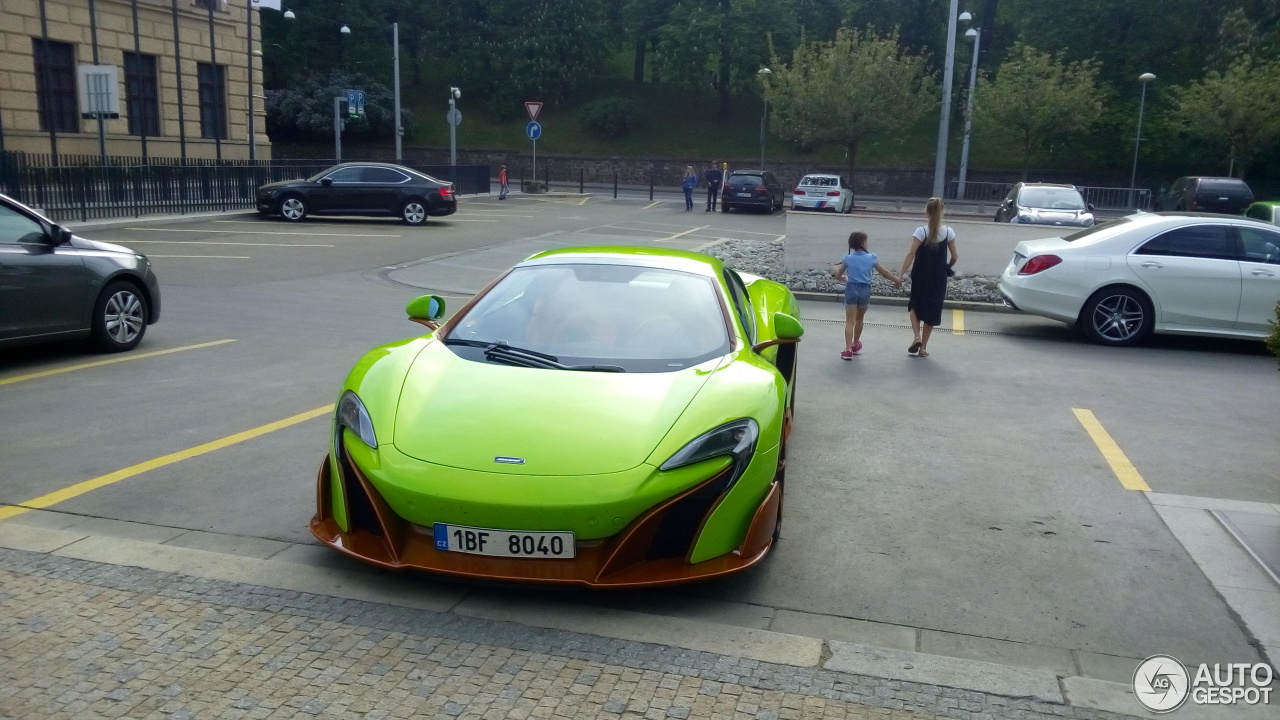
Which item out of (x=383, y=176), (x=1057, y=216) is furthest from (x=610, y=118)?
(x=1057, y=216)

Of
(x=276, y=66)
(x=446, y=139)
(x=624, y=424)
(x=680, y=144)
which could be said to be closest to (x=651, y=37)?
(x=680, y=144)

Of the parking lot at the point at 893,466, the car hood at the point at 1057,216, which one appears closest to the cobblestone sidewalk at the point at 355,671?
the parking lot at the point at 893,466

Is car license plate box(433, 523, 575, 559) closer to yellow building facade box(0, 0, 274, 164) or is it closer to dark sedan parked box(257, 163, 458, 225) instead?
dark sedan parked box(257, 163, 458, 225)

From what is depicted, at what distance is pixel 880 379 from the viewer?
31.3 ft

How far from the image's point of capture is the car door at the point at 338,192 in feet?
83.6

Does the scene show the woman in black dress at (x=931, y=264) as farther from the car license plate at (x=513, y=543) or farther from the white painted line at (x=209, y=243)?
the white painted line at (x=209, y=243)

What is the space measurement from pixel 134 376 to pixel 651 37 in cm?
5633

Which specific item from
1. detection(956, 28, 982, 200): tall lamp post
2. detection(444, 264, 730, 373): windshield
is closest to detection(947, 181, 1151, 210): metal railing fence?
detection(956, 28, 982, 200): tall lamp post

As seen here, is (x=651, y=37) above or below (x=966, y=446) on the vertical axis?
above

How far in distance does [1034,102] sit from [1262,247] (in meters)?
29.2

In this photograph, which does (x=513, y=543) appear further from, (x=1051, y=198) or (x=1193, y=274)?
(x=1051, y=198)

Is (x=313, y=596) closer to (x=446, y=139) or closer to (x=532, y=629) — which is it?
(x=532, y=629)

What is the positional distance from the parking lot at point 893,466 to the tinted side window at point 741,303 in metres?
0.99

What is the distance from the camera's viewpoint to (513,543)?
416 centimetres
